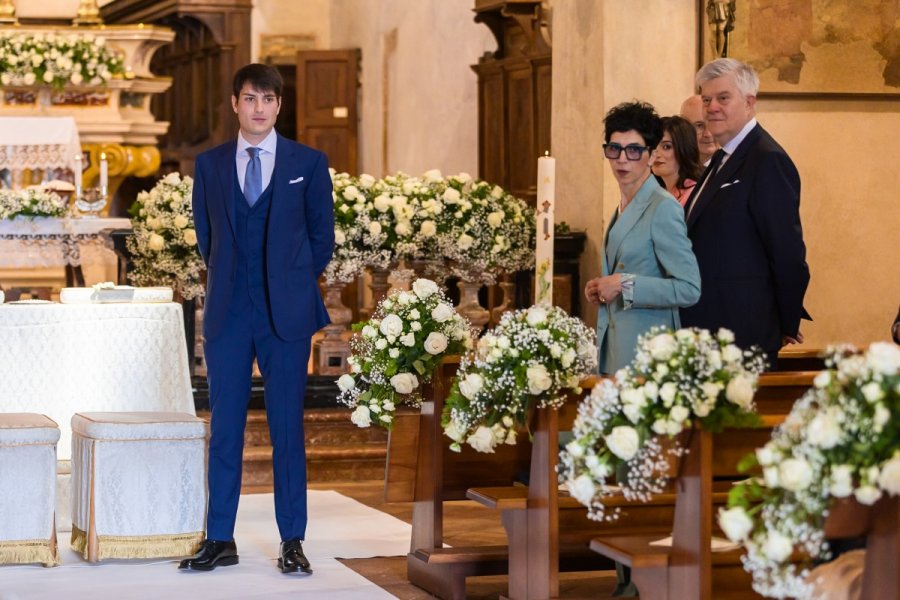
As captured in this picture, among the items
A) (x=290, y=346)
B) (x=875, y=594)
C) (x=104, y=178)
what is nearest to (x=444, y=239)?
(x=104, y=178)

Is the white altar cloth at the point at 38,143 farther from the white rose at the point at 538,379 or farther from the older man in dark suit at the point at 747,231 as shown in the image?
the white rose at the point at 538,379

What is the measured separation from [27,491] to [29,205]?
3.69 meters

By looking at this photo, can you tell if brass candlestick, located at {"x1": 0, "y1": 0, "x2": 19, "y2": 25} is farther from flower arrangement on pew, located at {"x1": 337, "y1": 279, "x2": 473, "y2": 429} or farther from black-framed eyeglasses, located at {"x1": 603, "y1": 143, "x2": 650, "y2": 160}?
black-framed eyeglasses, located at {"x1": 603, "y1": 143, "x2": 650, "y2": 160}

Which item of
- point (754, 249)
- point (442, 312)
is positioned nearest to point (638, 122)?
point (754, 249)

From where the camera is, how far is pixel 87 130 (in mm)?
12352

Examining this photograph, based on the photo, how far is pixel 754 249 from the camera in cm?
497

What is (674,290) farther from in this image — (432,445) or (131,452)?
(131,452)

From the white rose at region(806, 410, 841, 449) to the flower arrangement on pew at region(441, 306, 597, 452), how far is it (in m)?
1.44

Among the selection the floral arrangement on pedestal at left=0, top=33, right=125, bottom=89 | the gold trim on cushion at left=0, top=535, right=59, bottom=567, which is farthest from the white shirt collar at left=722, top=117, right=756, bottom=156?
the floral arrangement on pedestal at left=0, top=33, right=125, bottom=89

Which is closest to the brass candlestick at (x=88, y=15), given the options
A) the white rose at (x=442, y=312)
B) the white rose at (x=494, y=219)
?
the white rose at (x=494, y=219)

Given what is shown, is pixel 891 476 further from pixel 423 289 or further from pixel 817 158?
pixel 817 158

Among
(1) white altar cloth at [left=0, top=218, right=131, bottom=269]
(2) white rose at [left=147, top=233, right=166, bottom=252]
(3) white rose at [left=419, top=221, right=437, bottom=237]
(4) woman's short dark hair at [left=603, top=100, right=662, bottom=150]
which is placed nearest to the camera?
(4) woman's short dark hair at [left=603, top=100, right=662, bottom=150]

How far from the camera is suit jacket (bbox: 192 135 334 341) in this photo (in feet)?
17.2

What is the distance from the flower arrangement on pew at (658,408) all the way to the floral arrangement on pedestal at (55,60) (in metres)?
8.90
